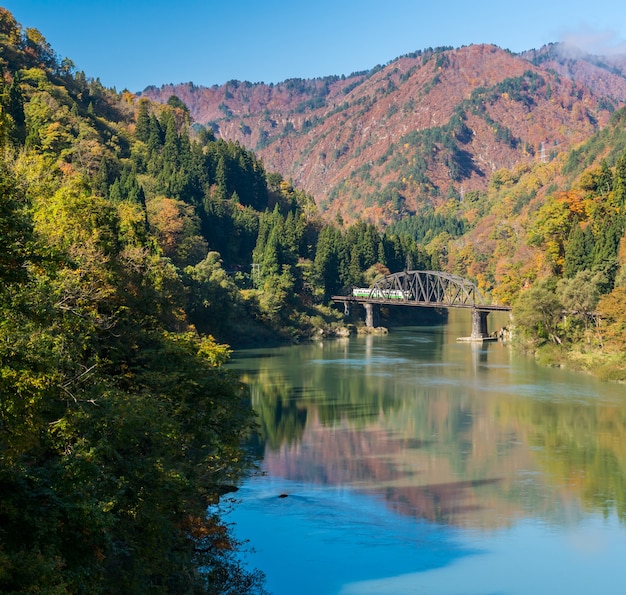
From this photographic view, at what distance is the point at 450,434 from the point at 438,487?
9.55m

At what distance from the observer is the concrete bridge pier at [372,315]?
10044cm

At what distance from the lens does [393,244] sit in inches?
4754

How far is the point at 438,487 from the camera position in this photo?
105ft

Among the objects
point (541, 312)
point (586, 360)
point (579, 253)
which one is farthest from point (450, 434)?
point (579, 253)

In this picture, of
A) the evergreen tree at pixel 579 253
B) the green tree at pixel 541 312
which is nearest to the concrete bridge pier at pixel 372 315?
the green tree at pixel 541 312

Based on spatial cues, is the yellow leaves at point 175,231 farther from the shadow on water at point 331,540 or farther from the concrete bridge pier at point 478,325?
the shadow on water at point 331,540

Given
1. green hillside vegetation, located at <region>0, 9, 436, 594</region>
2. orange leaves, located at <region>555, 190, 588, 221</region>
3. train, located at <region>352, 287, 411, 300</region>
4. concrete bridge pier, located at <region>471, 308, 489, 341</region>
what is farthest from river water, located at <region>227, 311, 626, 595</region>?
train, located at <region>352, 287, 411, 300</region>

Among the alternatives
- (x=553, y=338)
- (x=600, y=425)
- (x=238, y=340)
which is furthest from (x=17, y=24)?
(x=600, y=425)

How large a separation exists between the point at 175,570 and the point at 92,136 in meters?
89.3

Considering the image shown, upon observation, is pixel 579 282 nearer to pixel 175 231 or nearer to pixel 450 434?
pixel 450 434

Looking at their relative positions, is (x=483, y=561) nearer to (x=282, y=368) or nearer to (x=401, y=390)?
(x=401, y=390)

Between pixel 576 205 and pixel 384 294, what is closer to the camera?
pixel 576 205

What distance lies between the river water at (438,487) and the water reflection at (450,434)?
100mm

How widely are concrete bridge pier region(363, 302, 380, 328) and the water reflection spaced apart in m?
32.5
